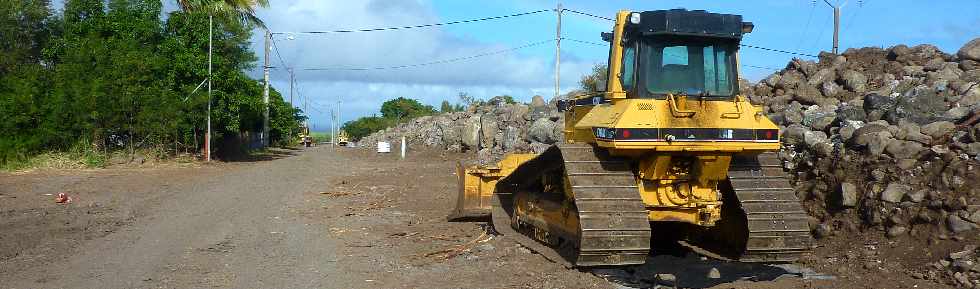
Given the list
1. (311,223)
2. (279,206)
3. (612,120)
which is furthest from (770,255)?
(279,206)

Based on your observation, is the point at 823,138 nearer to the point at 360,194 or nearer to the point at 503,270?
the point at 503,270

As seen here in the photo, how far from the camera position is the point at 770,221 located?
7.87 metres

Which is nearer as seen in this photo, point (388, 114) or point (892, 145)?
point (892, 145)

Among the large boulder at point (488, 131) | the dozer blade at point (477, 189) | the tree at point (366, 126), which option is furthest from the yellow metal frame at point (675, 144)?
the tree at point (366, 126)

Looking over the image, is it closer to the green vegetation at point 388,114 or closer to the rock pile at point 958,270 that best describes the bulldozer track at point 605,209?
the rock pile at point 958,270

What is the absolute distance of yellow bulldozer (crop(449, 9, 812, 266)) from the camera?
7.59 m

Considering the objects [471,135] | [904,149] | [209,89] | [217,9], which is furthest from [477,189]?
[471,135]

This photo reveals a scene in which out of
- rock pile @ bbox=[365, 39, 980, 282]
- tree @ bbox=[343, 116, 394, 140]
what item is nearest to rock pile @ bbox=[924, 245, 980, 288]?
rock pile @ bbox=[365, 39, 980, 282]

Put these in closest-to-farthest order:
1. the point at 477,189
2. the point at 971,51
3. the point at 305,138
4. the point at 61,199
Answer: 1. the point at 477,189
2. the point at 971,51
3. the point at 61,199
4. the point at 305,138

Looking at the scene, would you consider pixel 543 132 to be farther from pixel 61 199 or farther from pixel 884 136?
pixel 884 136

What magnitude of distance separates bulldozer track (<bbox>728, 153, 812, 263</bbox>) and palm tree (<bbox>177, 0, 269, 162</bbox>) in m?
24.3

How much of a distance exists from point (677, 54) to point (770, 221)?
1879 mm

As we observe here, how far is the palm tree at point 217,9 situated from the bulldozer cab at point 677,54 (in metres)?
23.4

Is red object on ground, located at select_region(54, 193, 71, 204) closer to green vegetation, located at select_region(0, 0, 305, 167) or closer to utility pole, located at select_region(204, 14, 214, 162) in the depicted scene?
green vegetation, located at select_region(0, 0, 305, 167)
